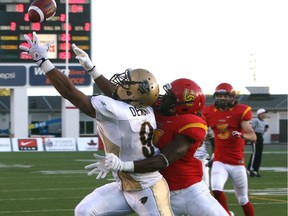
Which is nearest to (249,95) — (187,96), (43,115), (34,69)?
(43,115)

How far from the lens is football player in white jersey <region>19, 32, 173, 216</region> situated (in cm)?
539

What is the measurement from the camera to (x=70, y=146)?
29.7m

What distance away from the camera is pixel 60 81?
535cm

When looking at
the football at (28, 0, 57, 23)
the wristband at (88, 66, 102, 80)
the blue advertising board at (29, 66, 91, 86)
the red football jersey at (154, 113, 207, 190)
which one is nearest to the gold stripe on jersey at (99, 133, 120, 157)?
the red football jersey at (154, 113, 207, 190)

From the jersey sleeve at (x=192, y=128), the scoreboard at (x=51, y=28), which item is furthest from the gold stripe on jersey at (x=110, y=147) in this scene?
the scoreboard at (x=51, y=28)

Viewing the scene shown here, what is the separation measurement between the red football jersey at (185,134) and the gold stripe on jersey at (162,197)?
12.8 inches

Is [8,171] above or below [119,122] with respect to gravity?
below

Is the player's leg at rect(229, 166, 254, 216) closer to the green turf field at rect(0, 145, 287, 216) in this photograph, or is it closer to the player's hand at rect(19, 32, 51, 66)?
the green turf field at rect(0, 145, 287, 216)

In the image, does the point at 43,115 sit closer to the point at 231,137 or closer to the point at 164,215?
the point at 231,137

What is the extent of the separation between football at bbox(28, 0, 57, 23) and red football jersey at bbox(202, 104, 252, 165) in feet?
12.2

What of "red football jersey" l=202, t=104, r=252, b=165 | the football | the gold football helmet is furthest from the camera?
"red football jersey" l=202, t=104, r=252, b=165

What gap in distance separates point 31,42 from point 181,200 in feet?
5.58

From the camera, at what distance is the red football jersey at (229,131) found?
30.6 feet

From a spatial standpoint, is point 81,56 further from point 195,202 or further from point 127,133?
point 195,202
